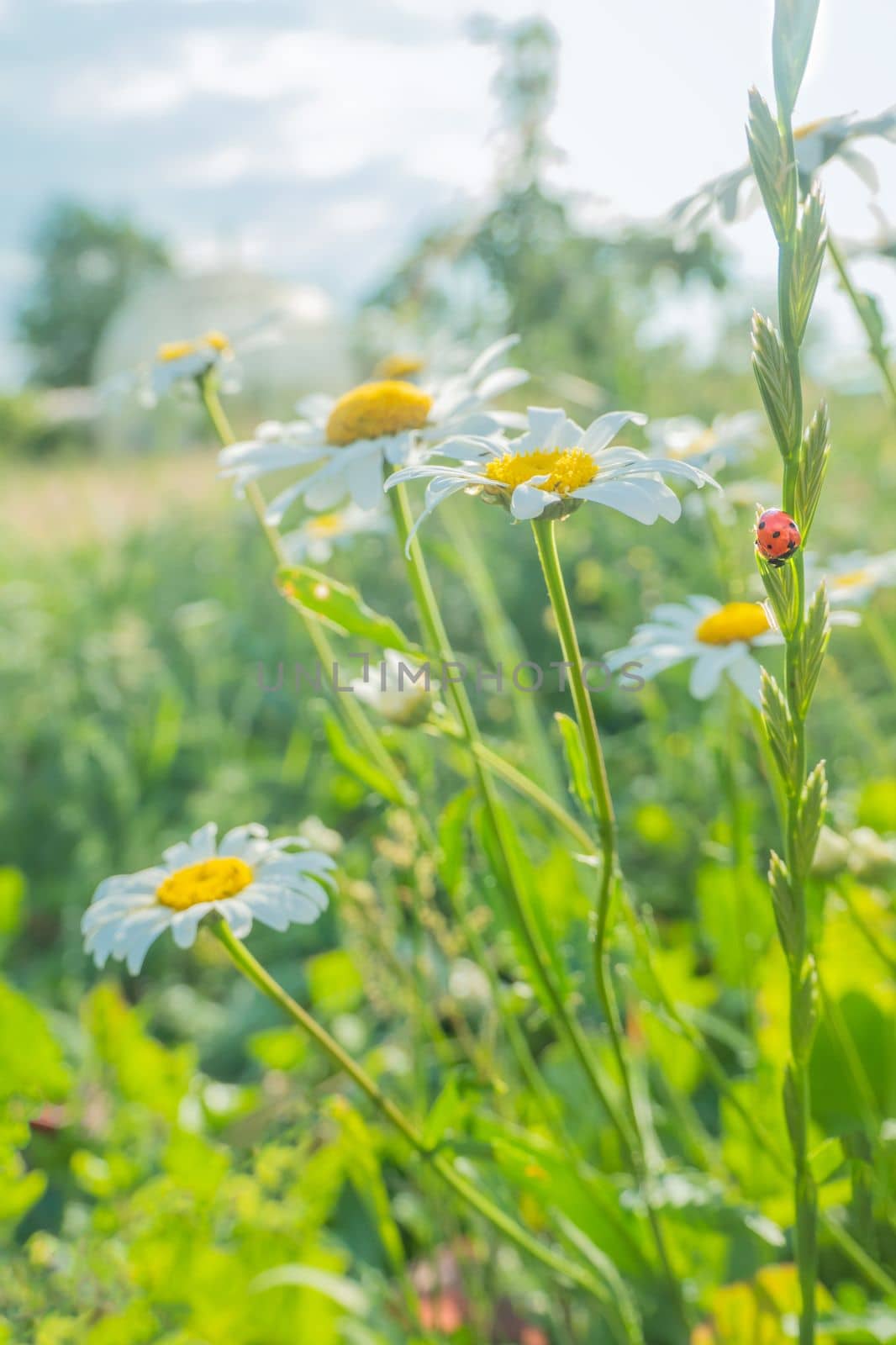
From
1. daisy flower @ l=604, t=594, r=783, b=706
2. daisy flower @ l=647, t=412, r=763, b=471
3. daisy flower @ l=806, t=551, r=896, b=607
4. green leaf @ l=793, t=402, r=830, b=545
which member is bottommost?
daisy flower @ l=806, t=551, r=896, b=607

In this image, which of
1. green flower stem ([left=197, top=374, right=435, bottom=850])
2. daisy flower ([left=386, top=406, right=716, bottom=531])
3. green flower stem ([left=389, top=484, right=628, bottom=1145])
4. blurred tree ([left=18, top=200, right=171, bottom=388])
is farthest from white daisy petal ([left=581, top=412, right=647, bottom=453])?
blurred tree ([left=18, top=200, right=171, bottom=388])

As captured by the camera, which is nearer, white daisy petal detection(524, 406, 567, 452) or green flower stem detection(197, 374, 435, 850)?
white daisy petal detection(524, 406, 567, 452)

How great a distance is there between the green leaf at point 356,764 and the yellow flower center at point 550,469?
0.20 metres

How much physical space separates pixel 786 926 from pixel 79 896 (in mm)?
1504

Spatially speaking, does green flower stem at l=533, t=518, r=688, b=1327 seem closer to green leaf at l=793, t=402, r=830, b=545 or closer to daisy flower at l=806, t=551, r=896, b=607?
green leaf at l=793, t=402, r=830, b=545

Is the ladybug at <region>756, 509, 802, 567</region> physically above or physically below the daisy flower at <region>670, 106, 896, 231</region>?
below

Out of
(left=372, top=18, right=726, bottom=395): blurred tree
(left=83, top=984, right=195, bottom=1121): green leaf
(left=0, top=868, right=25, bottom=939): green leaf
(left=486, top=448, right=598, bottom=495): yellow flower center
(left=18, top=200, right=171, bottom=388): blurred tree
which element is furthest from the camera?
(left=18, top=200, right=171, bottom=388): blurred tree

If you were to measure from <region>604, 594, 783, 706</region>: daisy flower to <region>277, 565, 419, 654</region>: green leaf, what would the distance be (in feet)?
0.47

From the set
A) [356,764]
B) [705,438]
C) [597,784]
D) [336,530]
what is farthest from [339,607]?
[705,438]

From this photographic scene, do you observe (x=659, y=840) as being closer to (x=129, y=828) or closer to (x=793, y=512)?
(x=129, y=828)

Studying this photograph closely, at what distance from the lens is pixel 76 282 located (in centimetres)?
1852

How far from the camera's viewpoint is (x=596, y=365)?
285 cm

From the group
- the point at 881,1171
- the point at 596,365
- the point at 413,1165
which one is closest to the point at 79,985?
the point at 413,1165

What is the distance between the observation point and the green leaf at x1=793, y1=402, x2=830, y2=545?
337 millimetres
